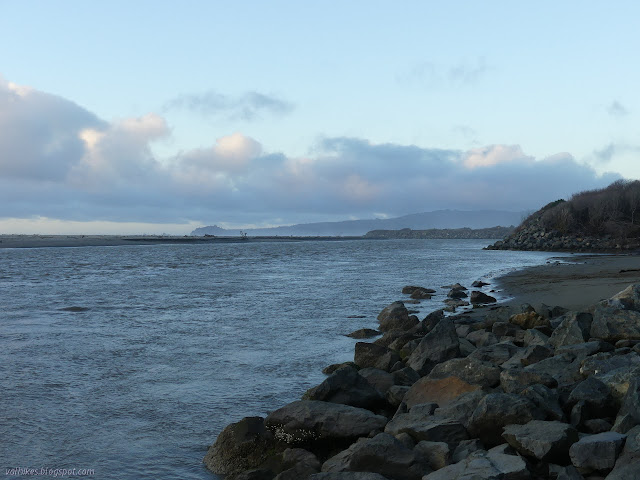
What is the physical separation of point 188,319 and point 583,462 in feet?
48.2

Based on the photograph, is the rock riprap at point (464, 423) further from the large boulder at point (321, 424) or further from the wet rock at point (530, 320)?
the wet rock at point (530, 320)

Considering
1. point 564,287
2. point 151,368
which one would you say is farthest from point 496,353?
point 564,287

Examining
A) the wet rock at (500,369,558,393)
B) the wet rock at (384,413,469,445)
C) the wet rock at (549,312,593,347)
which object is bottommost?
the wet rock at (384,413,469,445)

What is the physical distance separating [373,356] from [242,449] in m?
4.46

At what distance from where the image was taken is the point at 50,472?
6672 millimetres

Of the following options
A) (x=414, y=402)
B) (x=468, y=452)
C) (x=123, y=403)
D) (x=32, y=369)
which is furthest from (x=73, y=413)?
(x=468, y=452)

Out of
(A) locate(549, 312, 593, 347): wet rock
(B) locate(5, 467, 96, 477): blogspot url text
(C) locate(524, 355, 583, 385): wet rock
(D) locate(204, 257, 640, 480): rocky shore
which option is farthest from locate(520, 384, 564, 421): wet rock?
(B) locate(5, 467, 96, 477): blogspot url text

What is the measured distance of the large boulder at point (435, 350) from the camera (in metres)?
10.3

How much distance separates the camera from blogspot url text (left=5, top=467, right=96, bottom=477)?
21.7 feet

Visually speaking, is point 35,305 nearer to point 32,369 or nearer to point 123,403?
point 32,369

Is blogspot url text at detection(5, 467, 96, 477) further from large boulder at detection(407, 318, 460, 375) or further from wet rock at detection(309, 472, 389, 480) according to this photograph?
large boulder at detection(407, 318, 460, 375)

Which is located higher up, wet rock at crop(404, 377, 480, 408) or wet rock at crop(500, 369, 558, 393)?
wet rock at crop(500, 369, 558, 393)

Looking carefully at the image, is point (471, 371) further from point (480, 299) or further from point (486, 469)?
point (480, 299)

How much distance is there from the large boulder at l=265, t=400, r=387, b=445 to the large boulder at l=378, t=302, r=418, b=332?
7.45 meters
